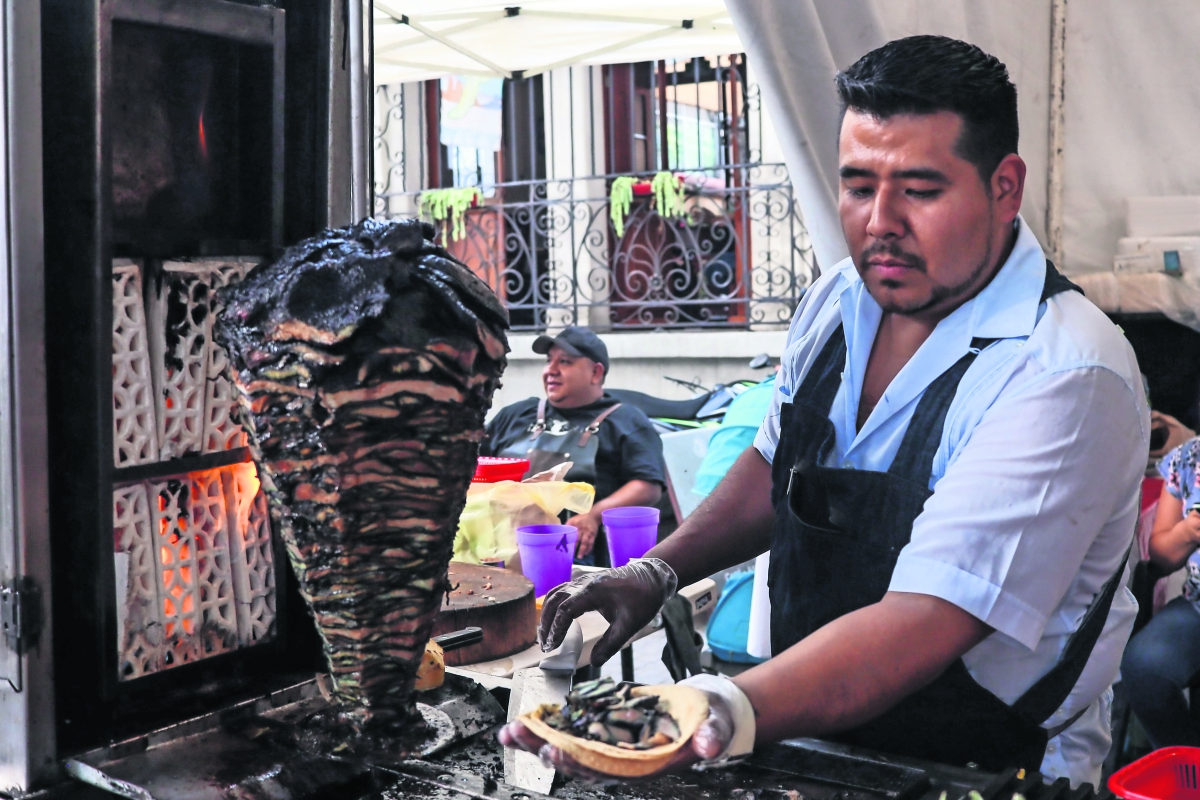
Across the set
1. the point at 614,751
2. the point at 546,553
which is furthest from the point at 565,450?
the point at 614,751

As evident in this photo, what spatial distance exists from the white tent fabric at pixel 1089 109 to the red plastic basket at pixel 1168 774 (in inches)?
52.9

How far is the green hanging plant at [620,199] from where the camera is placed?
913cm

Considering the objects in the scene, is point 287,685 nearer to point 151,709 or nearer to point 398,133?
point 151,709

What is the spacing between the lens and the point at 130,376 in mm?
1160

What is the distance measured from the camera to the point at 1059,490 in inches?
54.1

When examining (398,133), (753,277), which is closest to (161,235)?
(753,277)

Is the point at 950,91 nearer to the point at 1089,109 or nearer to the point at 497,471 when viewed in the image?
the point at 497,471

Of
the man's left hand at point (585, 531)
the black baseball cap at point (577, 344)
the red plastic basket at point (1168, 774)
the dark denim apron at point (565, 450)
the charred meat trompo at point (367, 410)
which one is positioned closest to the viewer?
the charred meat trompo at point (367, 410)

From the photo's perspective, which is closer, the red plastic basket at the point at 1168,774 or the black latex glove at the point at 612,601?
the black latex glove at the point at 612,601

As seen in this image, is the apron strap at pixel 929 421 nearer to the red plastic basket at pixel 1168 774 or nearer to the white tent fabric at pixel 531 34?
the red plastic basket at pixel 1168 774

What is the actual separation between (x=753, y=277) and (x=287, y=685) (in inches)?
321

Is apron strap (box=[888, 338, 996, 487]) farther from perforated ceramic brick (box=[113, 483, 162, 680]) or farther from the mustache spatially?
perforated ceramic brick (box=[113, 483, 162, 680])

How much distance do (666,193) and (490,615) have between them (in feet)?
23.5

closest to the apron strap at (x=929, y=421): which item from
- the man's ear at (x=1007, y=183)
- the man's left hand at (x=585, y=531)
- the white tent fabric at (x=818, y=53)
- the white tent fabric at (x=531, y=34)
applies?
the man's ear at (x=1007, y=183)
